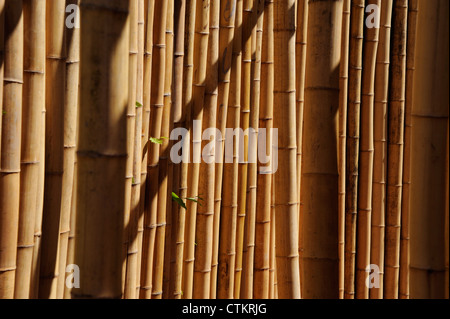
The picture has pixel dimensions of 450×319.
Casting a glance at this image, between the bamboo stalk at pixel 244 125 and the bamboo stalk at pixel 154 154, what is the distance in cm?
37

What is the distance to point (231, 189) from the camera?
207 centimetres

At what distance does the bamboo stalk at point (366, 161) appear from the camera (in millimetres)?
2426

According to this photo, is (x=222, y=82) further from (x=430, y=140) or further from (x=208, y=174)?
(x=430, y=140)

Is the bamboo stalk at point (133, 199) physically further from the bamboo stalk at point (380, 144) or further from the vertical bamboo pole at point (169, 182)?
the bamboo stalk at point (380, 144)

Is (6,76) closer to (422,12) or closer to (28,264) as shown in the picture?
(28,264)

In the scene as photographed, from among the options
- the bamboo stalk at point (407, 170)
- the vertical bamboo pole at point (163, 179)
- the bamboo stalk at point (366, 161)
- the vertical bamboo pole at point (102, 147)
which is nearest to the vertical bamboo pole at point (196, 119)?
the vertical bamboo pole at point (163, 179)

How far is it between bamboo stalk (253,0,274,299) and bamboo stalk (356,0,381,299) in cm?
45

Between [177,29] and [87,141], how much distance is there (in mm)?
941

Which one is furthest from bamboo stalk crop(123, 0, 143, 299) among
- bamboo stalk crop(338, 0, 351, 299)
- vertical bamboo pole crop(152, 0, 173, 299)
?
bamboo stalk crop(338, 0, 351, 299)

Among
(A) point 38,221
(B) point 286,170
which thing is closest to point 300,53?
(B) point 286,170

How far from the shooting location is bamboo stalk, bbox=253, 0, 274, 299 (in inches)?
83.4

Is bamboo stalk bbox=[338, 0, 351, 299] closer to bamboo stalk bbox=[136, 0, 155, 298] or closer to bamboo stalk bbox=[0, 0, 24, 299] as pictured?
bamboo stalk bbox=[136, 0, 155, 298]

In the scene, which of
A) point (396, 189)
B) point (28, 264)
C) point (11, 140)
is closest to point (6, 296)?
point (28, 264)

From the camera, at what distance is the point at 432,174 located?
1.09 meters
